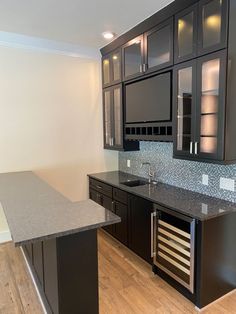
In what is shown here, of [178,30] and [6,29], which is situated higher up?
[6,29]

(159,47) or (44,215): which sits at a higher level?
(159,47)

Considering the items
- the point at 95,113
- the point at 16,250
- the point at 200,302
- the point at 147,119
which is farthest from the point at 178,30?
the point at 16,250

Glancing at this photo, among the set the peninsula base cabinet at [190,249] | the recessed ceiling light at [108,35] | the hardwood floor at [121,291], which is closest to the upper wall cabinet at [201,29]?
the recessed ceiling light at [108,35]

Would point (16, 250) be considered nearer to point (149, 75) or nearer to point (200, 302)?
point (200, 302)

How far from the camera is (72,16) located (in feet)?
8.40

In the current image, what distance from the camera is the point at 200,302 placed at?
203cm

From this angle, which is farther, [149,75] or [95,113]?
[95,113]

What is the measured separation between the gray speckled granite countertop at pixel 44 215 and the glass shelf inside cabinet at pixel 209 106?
1.12 metres

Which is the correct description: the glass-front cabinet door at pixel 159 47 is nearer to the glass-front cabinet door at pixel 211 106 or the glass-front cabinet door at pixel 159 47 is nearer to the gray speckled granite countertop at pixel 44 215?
the glass-front cabinet door at pixel 211 106

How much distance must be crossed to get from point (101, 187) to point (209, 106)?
6.59 ft

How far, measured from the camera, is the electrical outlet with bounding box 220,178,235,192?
2.26 meters

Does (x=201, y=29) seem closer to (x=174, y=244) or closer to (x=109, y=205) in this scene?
(x=174, y=244)

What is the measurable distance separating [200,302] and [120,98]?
2604 millimetres

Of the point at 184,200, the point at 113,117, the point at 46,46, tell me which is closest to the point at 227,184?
the point at 184,200
